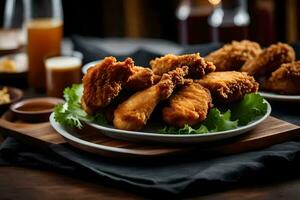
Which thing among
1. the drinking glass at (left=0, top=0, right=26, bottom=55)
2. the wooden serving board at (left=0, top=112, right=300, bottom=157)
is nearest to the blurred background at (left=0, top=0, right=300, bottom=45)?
the drinking glass at (left=0, top=0, right=26, bottom=55)

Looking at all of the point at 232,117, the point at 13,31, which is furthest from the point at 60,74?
the point at 232,117

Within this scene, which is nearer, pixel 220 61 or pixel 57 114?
pixel 57 114

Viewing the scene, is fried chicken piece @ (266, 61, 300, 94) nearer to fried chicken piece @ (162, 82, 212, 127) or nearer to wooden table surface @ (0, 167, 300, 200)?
fried chicken piece @ (162, 82, 212, 127)

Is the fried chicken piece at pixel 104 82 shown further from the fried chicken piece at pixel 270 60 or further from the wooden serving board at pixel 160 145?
the fried chicken piece at pixel 270 60

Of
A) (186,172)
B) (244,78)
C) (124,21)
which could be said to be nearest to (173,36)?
(124,21)

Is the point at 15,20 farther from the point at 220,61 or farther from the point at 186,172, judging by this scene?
the point at 186,172

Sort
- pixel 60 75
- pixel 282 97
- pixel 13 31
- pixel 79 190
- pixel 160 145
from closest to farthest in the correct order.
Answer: pixel 79 190, pixel 160 145, pixel 282 97, pixel 60 75, pixel 13 31

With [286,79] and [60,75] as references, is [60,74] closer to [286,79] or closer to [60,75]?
[60,75]
